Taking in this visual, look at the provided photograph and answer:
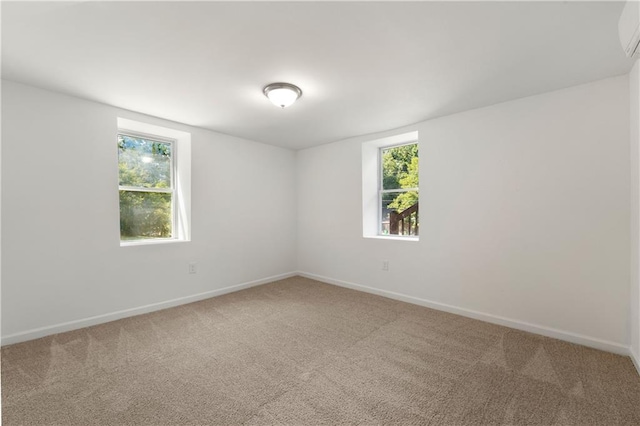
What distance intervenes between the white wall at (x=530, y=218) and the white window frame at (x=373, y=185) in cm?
31

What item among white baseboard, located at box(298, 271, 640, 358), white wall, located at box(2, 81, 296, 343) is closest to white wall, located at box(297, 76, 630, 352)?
white baseboard, located at box(298, 271, 640, 358)

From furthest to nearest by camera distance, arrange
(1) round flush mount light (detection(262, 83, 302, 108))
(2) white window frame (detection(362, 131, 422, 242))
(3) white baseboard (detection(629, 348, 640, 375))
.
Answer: (2) white window frame (detection(362, 131, 422, 242)) < (1) round flush mount light (detection(262, 83, 302, 108)) < (3) white baseboard (detection(629, 348, 640, 375))

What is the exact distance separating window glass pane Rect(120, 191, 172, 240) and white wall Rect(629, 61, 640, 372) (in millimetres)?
4674

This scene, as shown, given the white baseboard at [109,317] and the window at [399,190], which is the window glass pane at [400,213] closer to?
the window at [399,190]

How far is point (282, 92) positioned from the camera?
239 cm

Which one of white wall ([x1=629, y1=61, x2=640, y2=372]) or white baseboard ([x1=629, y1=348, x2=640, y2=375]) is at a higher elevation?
white wall ([x1=629, y1=61, x2=640, y2=372])

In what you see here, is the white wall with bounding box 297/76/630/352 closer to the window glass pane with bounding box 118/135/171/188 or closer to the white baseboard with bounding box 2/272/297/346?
the white baseboard with bounding box 2/272/297/346

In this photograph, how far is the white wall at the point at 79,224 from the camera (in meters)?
2.37

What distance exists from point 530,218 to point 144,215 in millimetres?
4306

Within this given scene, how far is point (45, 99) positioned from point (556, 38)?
415cm

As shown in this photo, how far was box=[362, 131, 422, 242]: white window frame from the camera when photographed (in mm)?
3951

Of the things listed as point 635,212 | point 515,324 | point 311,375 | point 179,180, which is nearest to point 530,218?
point 635,212

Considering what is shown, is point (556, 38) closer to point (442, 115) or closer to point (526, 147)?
point (526, 147)

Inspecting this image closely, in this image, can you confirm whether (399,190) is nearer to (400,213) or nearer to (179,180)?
(400,213)
